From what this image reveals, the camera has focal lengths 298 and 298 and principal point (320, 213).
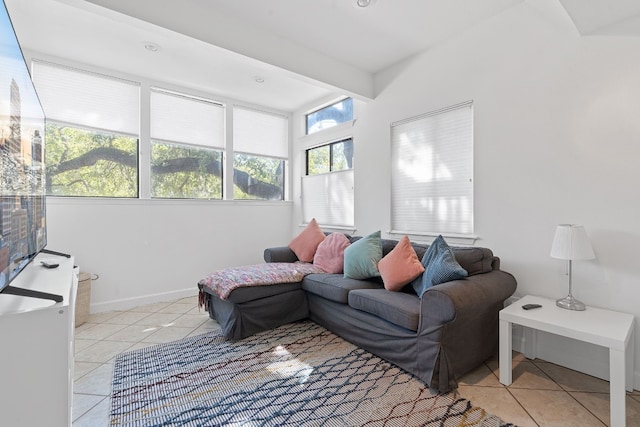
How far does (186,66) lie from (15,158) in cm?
244

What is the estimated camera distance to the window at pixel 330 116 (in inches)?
160

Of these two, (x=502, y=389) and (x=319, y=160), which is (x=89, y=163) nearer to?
(x=319, y=160)

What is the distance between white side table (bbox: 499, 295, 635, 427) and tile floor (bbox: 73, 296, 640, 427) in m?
0.15

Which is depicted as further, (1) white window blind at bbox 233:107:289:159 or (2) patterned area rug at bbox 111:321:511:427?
(1) white window blind at bbox 233:107:289:159

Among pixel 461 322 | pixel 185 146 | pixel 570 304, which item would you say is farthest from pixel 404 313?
pixel 185 146

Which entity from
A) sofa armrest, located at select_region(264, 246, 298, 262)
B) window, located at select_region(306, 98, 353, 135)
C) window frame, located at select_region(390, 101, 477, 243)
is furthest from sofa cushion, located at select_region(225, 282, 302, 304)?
window, located at select_region(306, 98, 353, 135)

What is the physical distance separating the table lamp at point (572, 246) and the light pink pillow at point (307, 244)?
2.31 m

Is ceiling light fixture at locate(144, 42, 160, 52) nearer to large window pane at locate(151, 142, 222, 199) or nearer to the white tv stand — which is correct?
large window pane at locate(151, 142, 222, 199)

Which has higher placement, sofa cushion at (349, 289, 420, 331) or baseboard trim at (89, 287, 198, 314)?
sofa cushion at (349, 289, 420, 331)

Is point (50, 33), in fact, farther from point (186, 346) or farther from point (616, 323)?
point (616, 323)

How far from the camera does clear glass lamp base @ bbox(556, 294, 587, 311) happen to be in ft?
6.41

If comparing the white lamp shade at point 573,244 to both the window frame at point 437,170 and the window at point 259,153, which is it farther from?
the window at point 259,153

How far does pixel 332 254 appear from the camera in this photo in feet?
10.7

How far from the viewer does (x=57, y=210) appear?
3.05 metres
